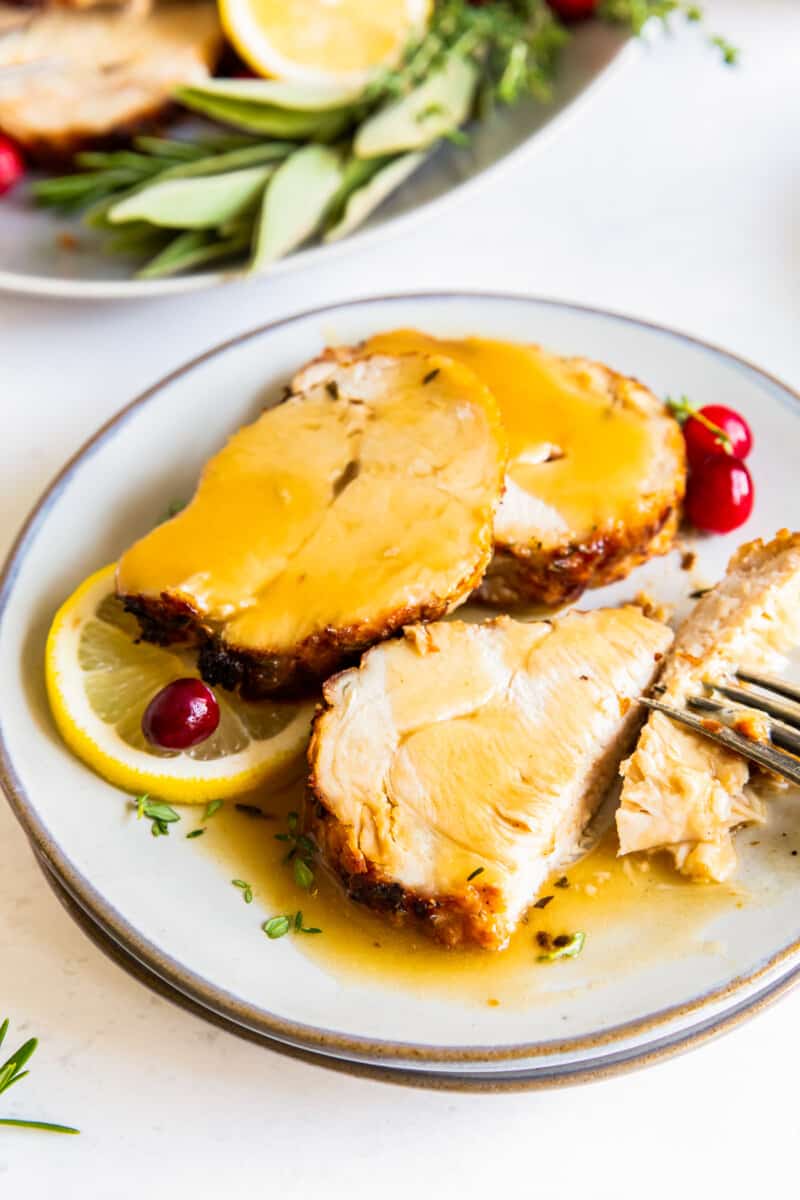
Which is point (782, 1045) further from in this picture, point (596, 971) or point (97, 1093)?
point (97, 1093)

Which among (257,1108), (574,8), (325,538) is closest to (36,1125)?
(257,1108)

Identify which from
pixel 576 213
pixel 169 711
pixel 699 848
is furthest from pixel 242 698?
pixel 576 213

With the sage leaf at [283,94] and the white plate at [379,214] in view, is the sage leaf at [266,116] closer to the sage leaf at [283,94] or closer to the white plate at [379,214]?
the sage leaf at [283,94]

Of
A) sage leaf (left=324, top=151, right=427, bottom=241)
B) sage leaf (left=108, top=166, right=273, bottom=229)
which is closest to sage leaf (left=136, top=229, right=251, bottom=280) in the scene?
sage leaf (left=108, top=166, right=273, bottom=229)

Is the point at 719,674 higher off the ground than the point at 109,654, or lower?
higher

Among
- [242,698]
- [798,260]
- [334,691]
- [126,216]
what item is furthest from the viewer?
[798,260]

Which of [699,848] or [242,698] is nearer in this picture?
[699,848]
